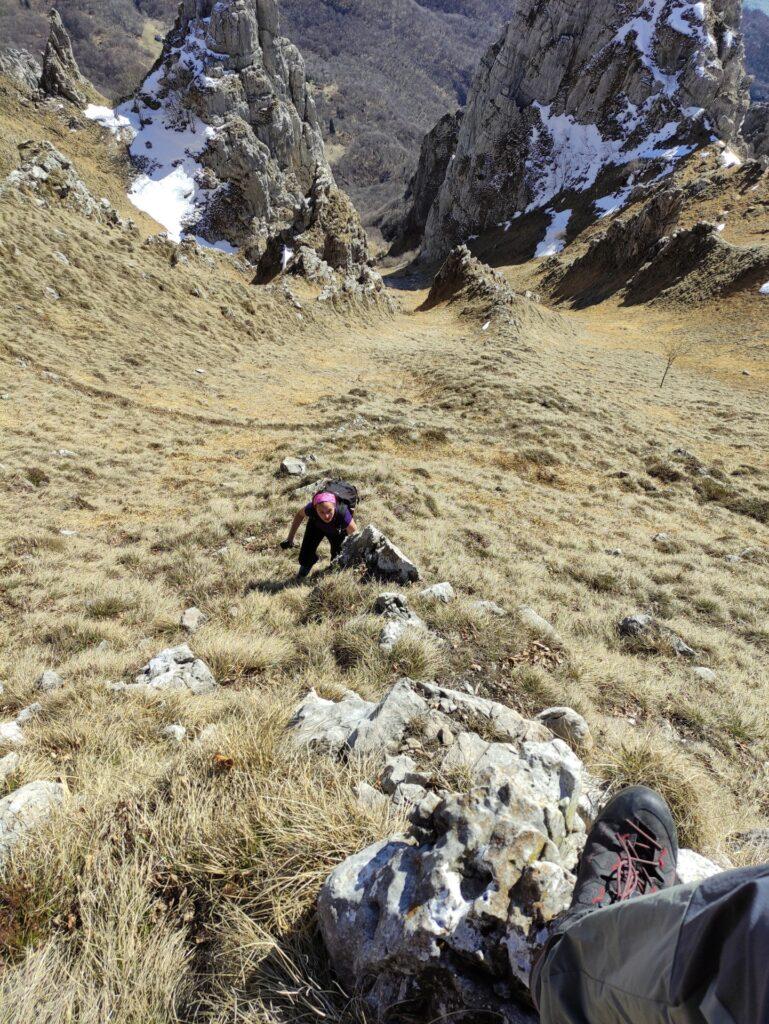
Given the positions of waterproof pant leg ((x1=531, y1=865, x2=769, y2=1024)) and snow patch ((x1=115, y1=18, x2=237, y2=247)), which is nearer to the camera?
waterproof pant leg ((x1=531, y1=865, x2=769, y2=1024))

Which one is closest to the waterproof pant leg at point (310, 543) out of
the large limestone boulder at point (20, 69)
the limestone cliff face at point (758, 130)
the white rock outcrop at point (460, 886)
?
the white rock outcrop at point (460, 886)

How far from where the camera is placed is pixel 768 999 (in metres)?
1.10

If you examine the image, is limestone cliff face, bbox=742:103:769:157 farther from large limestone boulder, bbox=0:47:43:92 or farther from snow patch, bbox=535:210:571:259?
large limestone boulder, bbox=0:47:43:92

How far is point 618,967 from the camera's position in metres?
1.39

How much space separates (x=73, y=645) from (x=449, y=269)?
41369 millimetres

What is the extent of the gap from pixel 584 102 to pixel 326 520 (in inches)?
3688

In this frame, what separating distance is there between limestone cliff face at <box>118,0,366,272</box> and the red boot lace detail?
53.5m

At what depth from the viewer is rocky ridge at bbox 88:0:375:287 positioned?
50.9 meters

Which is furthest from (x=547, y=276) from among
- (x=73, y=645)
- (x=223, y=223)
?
(x=73, y=645)

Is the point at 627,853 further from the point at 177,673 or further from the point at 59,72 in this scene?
the point at 59,72

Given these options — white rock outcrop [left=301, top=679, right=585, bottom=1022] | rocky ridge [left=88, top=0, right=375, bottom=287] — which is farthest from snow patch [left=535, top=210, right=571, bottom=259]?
white rock outcrop [left=301, top=679, right=585, bottom=1022]

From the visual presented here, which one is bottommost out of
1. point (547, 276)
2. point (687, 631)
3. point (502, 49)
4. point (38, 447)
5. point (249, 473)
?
point (38, 447)

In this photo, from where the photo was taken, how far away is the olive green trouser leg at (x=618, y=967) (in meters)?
1.29

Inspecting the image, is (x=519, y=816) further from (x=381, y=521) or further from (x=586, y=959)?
(x=381, y=521)
